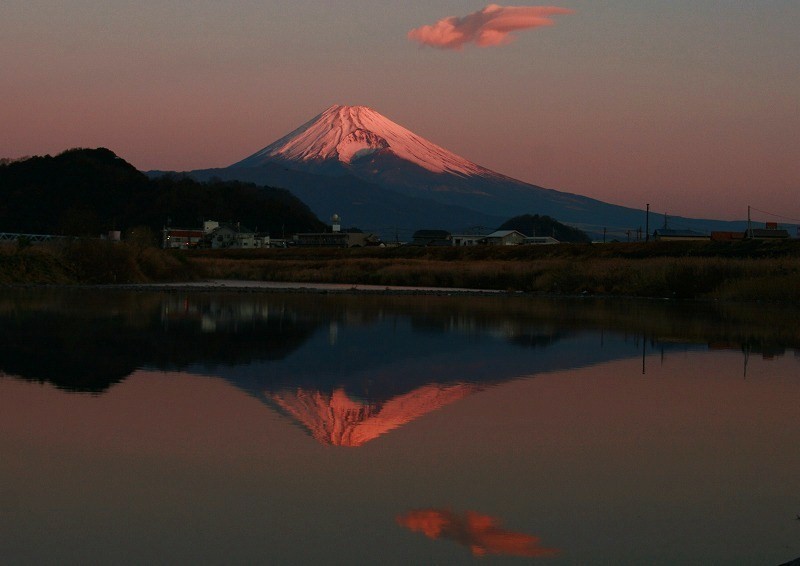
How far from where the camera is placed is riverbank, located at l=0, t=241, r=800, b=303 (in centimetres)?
4669

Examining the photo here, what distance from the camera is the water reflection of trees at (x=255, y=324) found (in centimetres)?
1809

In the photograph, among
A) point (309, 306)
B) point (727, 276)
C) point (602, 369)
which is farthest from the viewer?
point (727, 276)

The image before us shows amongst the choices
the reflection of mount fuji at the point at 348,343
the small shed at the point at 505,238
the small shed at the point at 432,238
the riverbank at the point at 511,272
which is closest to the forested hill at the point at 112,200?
the small shed at the point at 432,238

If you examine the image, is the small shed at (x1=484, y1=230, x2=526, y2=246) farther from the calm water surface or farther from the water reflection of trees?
the calm water surface

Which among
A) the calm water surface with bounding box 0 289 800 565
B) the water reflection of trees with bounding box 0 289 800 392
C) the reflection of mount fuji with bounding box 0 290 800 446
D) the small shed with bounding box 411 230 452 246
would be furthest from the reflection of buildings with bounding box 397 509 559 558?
the small shed with bounding box 411 230 452 246

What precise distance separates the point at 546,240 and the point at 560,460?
485 feet

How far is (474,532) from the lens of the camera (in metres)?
7.44

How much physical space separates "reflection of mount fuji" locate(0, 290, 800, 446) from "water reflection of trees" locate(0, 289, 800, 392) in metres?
0.04

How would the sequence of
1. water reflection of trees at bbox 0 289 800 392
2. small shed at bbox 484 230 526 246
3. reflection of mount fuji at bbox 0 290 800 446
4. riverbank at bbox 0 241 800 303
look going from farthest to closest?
small shed at bbox 484 230 526 246
riverbank at bbox 0 241 800 303
water reflection of trees at bbox 0 289 800 392
reflection of mount fuji at bbox 0 290 800 446

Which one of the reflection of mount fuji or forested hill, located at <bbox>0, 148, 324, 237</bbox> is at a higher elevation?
forested hill, located at <bbox>0, 148, 324, 237</bbox>

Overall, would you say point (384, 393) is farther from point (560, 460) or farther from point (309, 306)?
point (309, 306)

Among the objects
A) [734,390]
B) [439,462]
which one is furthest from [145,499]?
[734,390]

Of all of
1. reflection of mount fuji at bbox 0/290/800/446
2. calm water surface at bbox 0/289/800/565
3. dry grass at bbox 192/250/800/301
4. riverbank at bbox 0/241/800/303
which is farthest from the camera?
riverbank at bbox 0/241/800/303

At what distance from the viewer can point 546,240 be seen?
512 ft
